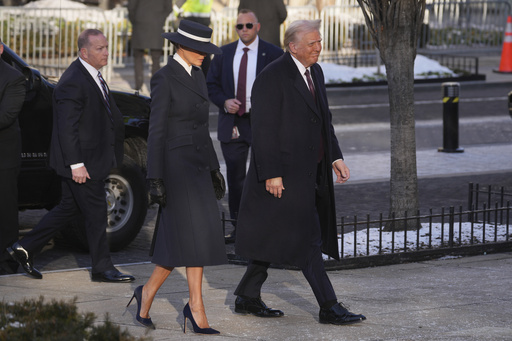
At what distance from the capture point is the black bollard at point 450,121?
14.7m

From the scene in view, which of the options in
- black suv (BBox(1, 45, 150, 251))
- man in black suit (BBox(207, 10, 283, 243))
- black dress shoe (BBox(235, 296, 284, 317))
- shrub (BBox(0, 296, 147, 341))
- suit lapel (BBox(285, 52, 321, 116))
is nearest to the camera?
shrub (BBox(0, 296, 147, 341))

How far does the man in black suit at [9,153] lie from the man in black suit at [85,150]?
0.16m

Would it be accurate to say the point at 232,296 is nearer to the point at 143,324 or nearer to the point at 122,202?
the point at 143,324

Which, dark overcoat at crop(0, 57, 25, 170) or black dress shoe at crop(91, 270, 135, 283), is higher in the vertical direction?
dark overcoat at crop(0, 57, 25, 170)

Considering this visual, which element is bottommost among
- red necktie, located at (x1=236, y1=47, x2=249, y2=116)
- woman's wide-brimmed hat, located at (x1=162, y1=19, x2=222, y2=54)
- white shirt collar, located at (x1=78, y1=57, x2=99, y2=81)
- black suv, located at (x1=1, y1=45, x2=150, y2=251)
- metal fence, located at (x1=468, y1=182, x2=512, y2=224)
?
metal fence, located at (x1=468, y1=182, x2=512, y2=224)

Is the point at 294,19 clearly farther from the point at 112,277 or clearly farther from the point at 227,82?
the point at 112,277

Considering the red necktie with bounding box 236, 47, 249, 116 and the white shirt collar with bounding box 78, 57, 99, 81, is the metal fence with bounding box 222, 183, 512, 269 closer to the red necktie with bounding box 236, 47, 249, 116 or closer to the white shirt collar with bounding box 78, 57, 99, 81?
the red necktie with bounding box 236, 47, 249, 116

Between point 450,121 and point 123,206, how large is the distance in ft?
21.9

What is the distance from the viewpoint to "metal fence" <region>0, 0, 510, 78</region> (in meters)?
19.8

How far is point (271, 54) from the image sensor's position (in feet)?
31.3

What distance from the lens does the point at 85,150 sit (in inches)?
312

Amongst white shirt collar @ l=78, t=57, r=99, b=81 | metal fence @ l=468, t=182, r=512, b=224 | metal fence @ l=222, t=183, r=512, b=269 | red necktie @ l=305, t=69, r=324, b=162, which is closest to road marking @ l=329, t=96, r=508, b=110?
metal fence @ l=468, t=182, r=512, b=224

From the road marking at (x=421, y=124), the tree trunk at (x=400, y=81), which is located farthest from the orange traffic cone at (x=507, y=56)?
the tree trunk at (x=400, y=81)

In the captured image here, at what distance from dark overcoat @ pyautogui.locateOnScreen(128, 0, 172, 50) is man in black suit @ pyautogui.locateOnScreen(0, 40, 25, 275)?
1087cm
